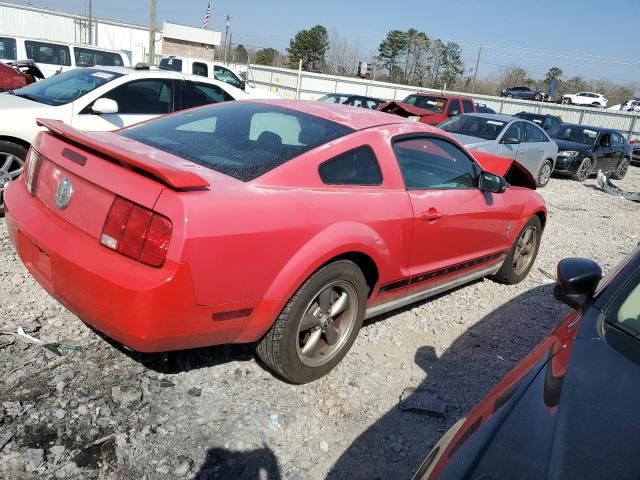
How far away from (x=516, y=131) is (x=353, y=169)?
29.6ft

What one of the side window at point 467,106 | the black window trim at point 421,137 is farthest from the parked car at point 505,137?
the black window trim at point 421,137

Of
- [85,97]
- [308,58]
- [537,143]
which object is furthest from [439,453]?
[308,58]

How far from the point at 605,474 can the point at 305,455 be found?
4.89 feet

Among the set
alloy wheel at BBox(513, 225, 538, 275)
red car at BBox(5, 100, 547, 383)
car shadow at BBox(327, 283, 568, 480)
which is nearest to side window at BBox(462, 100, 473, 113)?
alloy wheel at BBox(513, 225, 538, 275)

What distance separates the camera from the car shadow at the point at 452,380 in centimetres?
263

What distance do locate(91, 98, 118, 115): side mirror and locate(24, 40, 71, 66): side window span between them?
10548 mm

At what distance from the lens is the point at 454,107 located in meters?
16.1

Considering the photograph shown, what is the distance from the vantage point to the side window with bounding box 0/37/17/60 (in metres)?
14.1

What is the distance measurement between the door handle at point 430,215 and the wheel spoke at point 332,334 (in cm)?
93

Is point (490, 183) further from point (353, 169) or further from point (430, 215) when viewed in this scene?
point (353, 169)

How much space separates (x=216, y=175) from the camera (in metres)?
2.69

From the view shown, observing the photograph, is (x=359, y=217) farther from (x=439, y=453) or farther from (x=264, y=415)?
(x=439, y=453)

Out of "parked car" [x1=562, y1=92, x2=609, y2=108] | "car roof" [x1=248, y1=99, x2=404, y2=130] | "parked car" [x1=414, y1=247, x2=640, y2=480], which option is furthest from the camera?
"parked car" [x1=562, y1=92, x2=609, y2=108]

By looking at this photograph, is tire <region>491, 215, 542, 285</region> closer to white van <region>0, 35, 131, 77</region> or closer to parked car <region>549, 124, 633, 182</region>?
parked car <region>549, 124, 633, 182</region>
